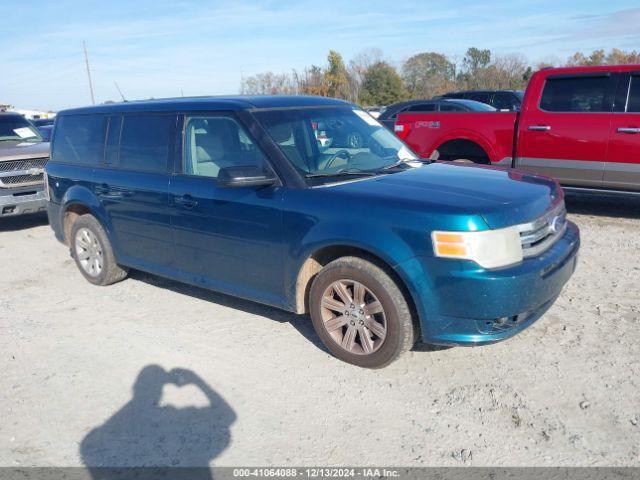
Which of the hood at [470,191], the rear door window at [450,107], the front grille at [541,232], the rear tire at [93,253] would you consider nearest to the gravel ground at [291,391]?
the rear tire at [93,253]

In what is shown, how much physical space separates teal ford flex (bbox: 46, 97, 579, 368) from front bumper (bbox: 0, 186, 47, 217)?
3.39 meters

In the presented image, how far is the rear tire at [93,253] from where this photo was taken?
5.61 meters

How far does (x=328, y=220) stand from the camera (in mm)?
3742

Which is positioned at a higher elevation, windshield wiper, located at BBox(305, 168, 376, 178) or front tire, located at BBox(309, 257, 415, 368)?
windshield wiper, located at BBox(305, 168, 376, 178)

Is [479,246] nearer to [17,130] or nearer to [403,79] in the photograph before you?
[17,130]

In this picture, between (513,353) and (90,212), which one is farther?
(90,212)

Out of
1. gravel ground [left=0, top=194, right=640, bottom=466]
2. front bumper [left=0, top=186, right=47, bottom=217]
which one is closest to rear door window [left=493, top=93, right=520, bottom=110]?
gravel ground [left=0, top=194, right=640, bottom=466]

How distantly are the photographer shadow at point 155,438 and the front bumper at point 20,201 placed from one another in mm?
5790

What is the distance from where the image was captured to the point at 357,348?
3.88m

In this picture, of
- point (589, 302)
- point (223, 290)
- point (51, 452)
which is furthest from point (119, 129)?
point (589, 302)

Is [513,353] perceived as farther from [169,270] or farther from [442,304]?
[169,270]

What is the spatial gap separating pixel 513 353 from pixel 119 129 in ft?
13.0

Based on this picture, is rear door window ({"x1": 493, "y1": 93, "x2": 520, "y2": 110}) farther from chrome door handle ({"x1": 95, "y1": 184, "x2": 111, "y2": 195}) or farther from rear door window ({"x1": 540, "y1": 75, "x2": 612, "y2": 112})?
chrome door handle ({"x1": 95, "y1": 184, "x2": 111, "y2": 195})

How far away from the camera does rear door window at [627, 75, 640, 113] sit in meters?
6.95
